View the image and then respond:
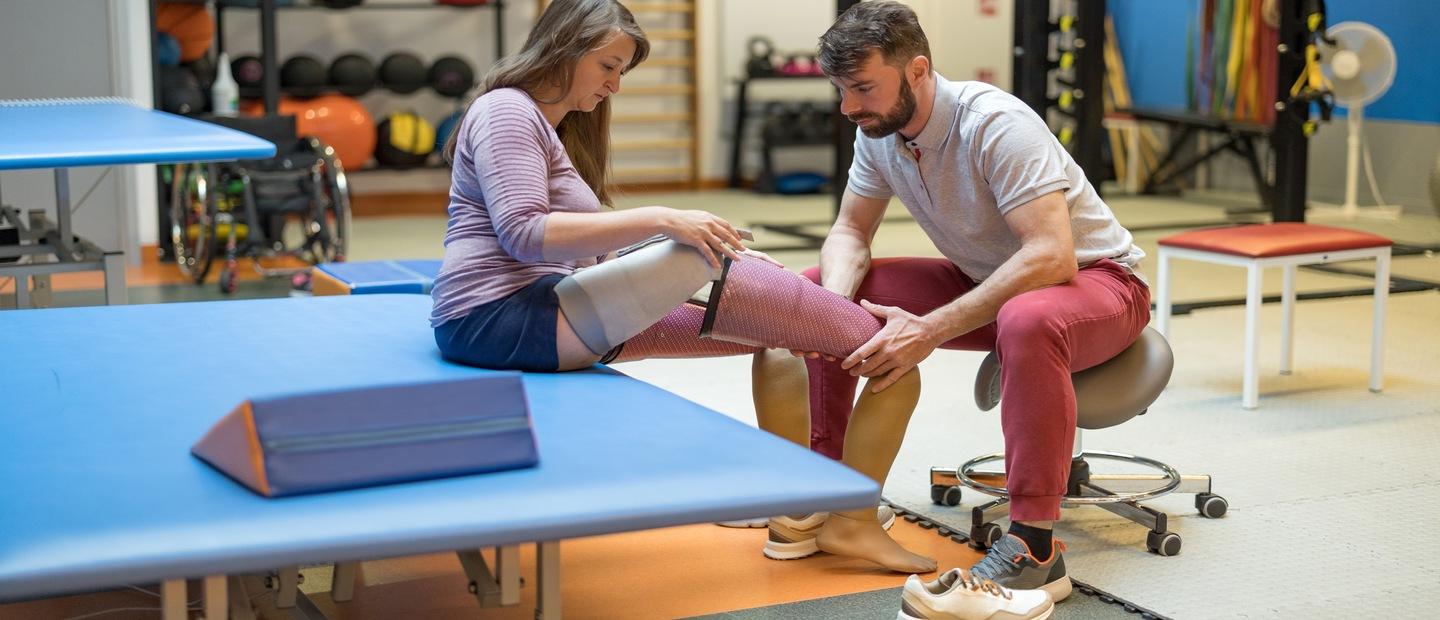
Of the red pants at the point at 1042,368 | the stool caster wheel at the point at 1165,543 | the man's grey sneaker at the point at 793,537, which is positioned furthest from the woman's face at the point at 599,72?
the stool caster wheel at the point at 1165,543

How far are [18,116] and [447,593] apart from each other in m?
2.76

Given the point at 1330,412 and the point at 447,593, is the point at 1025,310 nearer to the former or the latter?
the point at 447,593

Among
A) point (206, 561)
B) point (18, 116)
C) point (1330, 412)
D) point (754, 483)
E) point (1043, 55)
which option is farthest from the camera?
point (1043, 55)

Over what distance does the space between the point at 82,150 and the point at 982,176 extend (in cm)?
199

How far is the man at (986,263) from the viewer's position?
249cm

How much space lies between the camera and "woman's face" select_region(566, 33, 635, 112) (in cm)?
241

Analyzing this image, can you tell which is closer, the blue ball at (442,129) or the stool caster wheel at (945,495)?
the stool caster wheel at (945,495)

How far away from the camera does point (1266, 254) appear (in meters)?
3.82

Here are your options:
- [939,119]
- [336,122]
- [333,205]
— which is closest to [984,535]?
[939,119]

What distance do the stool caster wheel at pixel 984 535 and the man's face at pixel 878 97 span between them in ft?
2.42

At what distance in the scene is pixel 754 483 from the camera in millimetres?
1659

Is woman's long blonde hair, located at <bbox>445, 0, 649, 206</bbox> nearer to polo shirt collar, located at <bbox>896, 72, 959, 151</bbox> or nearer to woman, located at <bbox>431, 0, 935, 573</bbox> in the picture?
woman, located at <bbox>431, 0, 935, 573</bbox>

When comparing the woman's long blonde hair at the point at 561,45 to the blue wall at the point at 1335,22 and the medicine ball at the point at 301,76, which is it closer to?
the medicine ball at the point at 301,76

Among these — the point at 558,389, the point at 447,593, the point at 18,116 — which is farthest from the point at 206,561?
the point at 18,116
